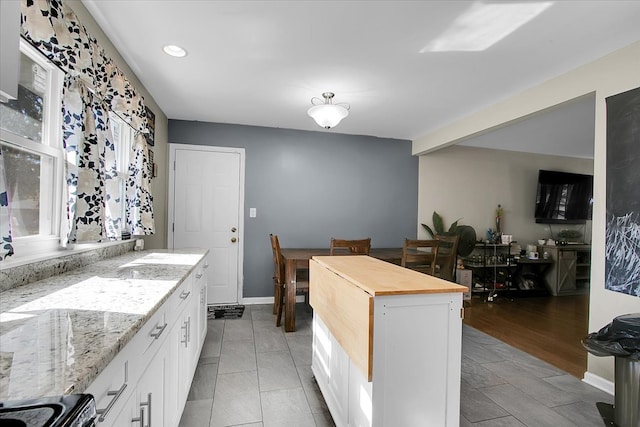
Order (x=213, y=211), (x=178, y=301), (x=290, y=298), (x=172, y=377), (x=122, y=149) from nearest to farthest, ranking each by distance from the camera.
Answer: (x=172, y=377), (x=178, y=301), (x=122, y=149), (x=290, y=298), (x=213, y=211)

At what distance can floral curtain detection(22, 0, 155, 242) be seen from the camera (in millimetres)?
1260

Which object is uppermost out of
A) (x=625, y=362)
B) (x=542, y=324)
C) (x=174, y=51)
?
(x=174, y=51)

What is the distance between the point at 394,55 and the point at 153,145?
8.39 ft

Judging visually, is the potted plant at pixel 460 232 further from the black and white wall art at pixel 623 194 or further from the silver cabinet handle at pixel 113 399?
the silver cabinet handle at pixel 113 399

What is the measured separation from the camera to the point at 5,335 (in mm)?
833

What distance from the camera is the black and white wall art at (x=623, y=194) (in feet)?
6.22

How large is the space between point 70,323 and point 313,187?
336 centimetres

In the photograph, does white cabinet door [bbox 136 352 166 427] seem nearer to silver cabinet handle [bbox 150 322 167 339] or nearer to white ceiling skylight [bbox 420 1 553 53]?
silver cabinet handle [bbox 150 322 167 339]

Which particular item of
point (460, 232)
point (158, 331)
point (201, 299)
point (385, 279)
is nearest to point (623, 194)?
point (385, 279)

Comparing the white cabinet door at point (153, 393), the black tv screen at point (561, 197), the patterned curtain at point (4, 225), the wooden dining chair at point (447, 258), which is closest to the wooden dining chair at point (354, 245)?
the wooden dining chair at point (447, 258)

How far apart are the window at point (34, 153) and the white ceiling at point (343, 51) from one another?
0.56m

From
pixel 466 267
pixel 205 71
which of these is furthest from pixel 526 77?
pixel 466 267

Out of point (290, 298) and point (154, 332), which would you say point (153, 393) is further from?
point (290, 298)

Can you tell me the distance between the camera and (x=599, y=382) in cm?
212
